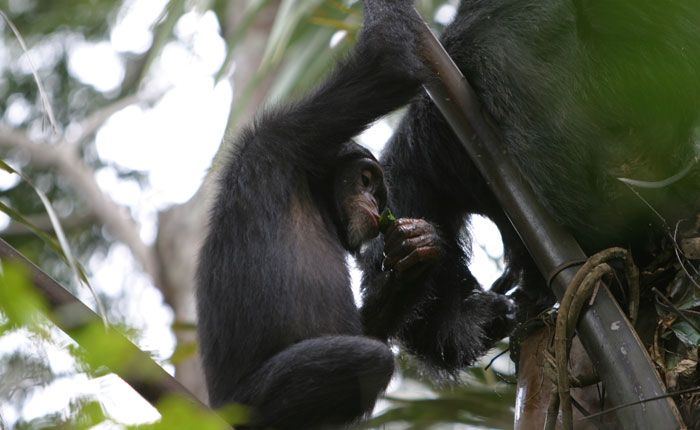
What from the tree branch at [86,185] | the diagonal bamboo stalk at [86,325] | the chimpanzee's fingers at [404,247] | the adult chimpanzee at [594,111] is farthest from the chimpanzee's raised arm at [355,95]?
the tree branch at [86,185]

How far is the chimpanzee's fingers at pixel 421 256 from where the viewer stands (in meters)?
4.05

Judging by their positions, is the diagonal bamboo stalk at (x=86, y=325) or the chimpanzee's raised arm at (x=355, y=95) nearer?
the diagonal bamboo stalk at (x=86, y=325)

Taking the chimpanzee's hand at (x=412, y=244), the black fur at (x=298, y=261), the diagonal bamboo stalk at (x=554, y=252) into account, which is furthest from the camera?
the chimpanzee's hand at (x=412, y=244)

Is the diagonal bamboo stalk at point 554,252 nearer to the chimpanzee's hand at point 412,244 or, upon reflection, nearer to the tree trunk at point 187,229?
the chimpanzee's hand at point 412,244

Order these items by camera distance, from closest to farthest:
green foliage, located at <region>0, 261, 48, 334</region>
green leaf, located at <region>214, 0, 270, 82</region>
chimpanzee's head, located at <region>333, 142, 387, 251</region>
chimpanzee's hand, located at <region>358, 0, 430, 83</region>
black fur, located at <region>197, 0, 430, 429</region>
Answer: green foliage, located at <region>0, 261, 48, 334</region>, black fur, located at <region>197, 0, 430, 429</region>, chimpanzee's hand, located at <region>358, 0, 430, 83</region>, chimpanzee's head, located at <region>333, 142, 387, 251</region>, green leaf, located at <region>214, 0, 270, 82</region>

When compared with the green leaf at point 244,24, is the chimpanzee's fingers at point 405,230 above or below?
below

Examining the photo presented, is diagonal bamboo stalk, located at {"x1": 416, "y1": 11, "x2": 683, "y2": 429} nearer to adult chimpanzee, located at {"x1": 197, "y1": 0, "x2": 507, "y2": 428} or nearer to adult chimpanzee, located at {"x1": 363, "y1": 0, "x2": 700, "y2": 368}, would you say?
adult chimpanzee, located at {"x1": 363, "y1": 0, "x2": 700, "y2": 368}

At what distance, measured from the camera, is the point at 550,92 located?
373 cm

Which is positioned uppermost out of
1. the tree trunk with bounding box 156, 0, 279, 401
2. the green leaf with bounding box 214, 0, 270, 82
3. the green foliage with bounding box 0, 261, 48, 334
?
the green foliage with bounding box 0, 261, 48, 334

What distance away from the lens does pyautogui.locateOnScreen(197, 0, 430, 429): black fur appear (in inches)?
135

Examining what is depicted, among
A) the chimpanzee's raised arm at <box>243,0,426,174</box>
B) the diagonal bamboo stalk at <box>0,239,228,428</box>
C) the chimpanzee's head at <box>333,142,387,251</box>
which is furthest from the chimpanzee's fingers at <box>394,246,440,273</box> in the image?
the diagonal bamboo stalk at <box>0,239,228,428</box>

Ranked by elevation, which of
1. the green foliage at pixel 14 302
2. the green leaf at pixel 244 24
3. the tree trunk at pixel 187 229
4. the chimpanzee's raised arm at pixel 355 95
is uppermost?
the green foliage at pixel 14 302

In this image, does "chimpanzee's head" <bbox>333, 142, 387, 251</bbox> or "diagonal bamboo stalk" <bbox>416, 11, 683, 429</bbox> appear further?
"chimpanzee's head" <bbox>333, 142, 387, 251</bbox>

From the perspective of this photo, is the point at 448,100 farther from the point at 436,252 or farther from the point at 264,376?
the point at 264,376
